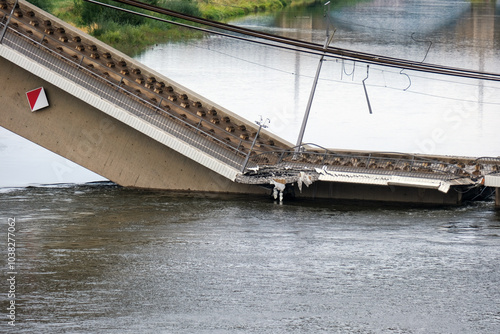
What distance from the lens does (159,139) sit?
23.6m

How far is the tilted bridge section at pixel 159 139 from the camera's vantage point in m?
23.6

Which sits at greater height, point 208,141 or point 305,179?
point 208,141

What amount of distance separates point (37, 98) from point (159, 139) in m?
3.64

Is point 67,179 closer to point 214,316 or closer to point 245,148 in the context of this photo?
point 245,148

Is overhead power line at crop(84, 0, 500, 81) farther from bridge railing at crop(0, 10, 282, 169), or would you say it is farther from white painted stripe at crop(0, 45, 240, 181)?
white painted stripe at crop(0, 45, 240, 181)

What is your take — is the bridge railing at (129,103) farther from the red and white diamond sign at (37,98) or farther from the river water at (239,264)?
the river water at (239,264)

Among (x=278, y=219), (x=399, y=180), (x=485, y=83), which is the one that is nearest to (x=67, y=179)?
(x=278, y=219)

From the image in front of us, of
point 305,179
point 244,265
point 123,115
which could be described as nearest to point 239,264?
point 244,265

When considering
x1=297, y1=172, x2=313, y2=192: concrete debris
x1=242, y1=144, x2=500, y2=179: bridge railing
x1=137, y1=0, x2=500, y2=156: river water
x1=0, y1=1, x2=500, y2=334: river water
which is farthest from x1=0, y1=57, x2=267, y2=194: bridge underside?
x1=137, y1=0, x2=500, y2=156: river water

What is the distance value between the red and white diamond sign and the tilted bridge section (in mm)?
164

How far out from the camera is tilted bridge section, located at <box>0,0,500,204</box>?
77.4ft

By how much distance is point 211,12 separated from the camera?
77625mm

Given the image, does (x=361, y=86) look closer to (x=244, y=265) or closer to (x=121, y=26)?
(x=121, y=26)

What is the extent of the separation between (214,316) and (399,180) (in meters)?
8.38
